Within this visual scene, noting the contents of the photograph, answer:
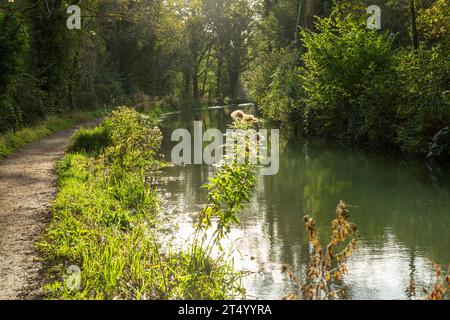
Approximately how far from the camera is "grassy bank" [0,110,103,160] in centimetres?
1758

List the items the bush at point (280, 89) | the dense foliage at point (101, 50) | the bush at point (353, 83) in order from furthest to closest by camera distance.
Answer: the bush at point (280, 89) < the dense foliage at point (101, 50) < the bush at point (353, 83)

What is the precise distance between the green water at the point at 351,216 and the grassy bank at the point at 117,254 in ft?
1.73

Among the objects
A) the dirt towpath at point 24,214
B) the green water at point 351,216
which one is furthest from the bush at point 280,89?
the dirt towpath at point 24,214

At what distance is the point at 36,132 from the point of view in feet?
71.8

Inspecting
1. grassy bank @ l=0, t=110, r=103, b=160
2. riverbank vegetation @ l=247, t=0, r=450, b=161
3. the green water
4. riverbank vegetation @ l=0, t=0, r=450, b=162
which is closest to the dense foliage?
riverbank vegetation @ l=0, t=0, r=450, b=162

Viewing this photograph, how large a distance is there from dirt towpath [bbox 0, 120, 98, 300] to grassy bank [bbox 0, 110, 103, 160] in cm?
48

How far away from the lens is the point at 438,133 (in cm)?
1599

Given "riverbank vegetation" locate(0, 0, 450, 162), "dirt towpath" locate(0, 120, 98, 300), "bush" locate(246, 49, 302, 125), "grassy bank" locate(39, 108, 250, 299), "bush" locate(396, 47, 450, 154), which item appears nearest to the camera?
"grassy bank" locate(39, 108, 250, 299)

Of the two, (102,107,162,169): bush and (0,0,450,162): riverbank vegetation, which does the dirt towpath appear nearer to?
(102,107,162,169): bush

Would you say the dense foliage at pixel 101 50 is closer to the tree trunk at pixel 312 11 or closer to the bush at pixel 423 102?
the tree trunk at pixel 312 11

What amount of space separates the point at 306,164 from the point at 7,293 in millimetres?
12713

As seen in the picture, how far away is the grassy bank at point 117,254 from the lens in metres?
6.12

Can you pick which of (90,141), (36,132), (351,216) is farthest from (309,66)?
(351,216)
